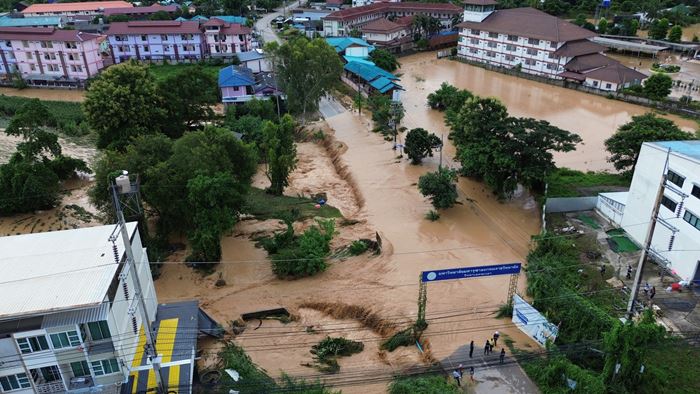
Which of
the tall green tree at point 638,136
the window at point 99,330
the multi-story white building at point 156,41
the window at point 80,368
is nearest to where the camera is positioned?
the window at point 99,330

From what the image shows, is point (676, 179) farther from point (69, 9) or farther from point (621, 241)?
point (69, 9)

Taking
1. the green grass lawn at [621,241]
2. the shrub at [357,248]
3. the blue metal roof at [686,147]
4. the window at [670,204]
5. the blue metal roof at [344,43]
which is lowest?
the shrub at [357,248]

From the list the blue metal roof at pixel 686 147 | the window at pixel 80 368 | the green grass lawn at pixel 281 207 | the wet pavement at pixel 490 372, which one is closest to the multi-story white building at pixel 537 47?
the blue metal roof at pixel 686 147

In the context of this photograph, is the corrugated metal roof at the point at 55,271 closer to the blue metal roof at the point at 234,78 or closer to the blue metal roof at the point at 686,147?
the blue metal roof at the point at 686,147

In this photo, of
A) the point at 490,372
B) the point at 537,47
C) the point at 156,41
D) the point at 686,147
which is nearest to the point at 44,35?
the point at 156,41

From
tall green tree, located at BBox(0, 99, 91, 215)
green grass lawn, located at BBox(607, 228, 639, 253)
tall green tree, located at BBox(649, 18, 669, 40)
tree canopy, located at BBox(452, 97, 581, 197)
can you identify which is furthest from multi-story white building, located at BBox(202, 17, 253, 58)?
tall green tree, located at BBox(649, 18, 669, 40)

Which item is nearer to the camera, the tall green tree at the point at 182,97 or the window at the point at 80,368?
the window at the point at 80,368
